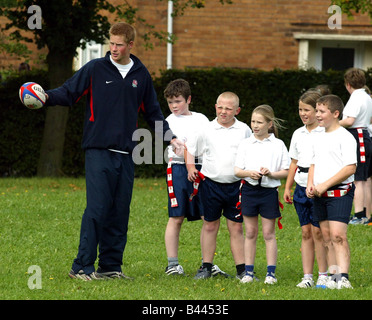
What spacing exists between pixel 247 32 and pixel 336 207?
13.3 metres

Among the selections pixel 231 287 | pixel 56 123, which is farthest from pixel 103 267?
pixel 56 123

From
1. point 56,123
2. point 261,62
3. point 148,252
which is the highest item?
point 261,62

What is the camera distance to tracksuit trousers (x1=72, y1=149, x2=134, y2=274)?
705 cm

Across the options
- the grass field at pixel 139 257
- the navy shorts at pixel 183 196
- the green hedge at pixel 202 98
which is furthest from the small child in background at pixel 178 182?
the green hedge at pixel 202 98

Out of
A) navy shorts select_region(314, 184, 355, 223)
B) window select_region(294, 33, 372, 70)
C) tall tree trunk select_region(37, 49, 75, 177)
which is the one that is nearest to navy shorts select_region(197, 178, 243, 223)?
navy shorts select_region(314, 184, 355, 223)

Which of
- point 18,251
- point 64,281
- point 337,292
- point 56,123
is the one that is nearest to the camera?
point 337,292

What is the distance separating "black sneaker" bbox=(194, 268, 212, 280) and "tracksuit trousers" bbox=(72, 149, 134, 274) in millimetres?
759

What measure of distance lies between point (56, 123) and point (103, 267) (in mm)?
9071

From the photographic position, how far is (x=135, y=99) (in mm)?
7230

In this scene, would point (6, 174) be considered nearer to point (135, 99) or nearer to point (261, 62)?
point (261, 62)

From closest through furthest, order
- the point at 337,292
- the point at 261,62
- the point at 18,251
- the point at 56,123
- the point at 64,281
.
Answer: the point at 337,292
the point at 64,281
the point at 18,251
the point at 56,123
the point at 261,62

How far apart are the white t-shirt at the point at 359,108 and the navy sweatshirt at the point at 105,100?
433 cm

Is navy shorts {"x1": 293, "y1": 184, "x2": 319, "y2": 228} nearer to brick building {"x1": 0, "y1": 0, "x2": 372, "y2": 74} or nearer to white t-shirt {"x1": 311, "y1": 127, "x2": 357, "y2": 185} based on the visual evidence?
white t-shirt {"x1": 311, "y1": 127, "x2": 357, "y2": 185}

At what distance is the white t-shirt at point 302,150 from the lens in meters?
7.27
